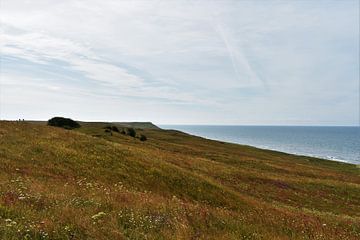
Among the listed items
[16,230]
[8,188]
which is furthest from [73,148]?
[16,230]

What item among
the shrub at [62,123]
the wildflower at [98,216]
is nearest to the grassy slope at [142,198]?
the wildflower at [98,216]

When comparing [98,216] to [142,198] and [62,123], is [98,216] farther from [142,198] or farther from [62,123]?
[62,123]

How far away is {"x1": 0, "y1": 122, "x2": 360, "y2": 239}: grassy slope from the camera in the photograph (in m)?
11.5

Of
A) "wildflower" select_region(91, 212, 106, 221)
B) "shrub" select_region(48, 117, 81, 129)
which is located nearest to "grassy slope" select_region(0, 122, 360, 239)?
"wildflower" select_region(91, 212, 106, 221)

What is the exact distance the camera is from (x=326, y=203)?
139 ft

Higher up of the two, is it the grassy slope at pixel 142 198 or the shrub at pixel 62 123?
the shrub at pixel 62 123

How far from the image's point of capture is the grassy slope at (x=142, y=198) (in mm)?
11484

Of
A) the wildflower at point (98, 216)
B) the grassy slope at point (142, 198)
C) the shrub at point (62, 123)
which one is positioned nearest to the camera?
the grassy slope at point (142, 198)

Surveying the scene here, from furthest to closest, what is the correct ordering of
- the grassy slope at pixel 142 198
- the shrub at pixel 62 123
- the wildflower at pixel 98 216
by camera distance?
1. the shrub at pixel 62 123
2. the wildflower at pixel 98 216
3. the grassy slope at pixel 142 198

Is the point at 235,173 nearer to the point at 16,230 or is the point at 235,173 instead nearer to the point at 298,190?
the point at 298,190

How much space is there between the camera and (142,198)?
60.0 ft

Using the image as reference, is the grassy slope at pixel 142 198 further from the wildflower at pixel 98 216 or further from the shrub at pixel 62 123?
the shrub at pixel 62 123

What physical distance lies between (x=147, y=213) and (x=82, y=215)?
2.73 metres

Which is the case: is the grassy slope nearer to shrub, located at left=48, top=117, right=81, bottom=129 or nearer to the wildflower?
the wildflower
